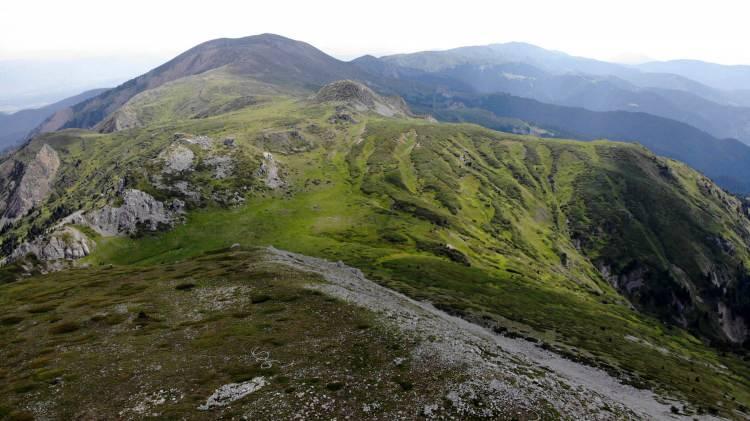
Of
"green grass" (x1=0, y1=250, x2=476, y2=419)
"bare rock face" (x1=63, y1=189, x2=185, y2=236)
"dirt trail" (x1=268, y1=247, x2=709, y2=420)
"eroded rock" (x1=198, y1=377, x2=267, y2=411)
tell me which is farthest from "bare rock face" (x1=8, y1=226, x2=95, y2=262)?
"eroded rock" (x1=198, y1=377, x2=267, y2=411)

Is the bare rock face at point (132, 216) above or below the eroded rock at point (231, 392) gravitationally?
below

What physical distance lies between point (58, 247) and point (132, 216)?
2893 centimetres

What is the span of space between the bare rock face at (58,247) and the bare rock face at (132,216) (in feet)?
39.4

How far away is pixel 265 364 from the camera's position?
43.2 metres

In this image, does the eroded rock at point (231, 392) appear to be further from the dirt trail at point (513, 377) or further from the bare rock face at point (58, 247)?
the bare rock face at point (58, 247)

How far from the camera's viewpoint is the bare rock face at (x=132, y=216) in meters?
155

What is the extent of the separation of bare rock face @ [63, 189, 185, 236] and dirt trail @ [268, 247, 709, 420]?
4698 inches

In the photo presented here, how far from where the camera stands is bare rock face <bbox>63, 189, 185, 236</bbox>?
155 meters

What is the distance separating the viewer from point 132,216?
528ft

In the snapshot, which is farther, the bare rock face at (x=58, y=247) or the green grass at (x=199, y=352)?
the bare rock face at (x=58, y=247)

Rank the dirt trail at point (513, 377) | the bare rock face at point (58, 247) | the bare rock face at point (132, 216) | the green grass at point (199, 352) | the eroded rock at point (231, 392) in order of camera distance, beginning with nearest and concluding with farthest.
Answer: the eroded rock at point (231, 392) < the green grass at point (199, 352) < the dirt trail at point (513, 377) < the bare rock face at point (58, 247) < the bare rock face at point (132, 216)

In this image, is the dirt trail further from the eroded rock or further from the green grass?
the eroded rock

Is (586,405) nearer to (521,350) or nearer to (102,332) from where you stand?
(521,350)

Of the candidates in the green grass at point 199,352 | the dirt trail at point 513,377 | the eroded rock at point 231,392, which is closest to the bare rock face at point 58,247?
the green grass at point 199,352
